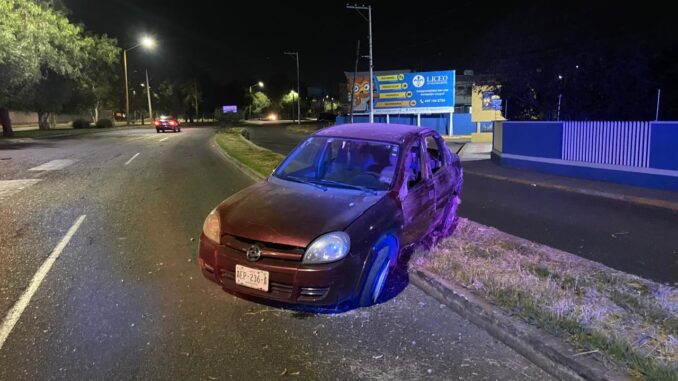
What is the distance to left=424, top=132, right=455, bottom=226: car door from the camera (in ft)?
20.1

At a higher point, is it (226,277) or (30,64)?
(30,64)

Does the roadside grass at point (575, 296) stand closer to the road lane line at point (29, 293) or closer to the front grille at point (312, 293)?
the front grille at point (312, 293)

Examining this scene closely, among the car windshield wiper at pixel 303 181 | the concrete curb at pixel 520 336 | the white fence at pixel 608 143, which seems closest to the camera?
the concrete curb at pixel 520 336

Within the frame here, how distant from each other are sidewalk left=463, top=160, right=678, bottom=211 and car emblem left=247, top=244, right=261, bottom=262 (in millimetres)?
8453

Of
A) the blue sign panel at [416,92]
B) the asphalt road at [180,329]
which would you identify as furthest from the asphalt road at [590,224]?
the blue sign panel at [416,92]

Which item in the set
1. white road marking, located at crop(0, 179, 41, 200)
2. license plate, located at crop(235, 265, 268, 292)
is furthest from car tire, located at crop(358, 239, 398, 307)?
white road marking, located at crop(0, 179, 41, 200)

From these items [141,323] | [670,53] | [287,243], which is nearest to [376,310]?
[287,243]

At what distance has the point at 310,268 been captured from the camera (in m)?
4.08

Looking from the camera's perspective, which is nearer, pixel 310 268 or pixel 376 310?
pixel 310 268

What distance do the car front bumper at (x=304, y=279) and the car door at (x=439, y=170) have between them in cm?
211

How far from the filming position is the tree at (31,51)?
77.6 feet

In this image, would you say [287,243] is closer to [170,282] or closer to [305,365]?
[305,365]

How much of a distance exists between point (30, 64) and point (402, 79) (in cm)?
2339

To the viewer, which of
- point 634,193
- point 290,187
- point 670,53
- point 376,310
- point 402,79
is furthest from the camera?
point 402,79
